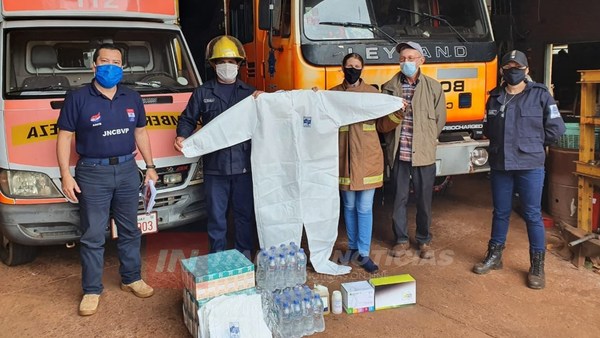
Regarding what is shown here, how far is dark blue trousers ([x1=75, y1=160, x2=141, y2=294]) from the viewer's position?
397cm

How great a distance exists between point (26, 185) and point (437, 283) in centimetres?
339

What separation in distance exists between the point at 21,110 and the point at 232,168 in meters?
1.74

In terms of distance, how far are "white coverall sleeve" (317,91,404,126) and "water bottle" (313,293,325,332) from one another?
152 centimetres

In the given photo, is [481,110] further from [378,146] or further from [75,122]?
[75,122]

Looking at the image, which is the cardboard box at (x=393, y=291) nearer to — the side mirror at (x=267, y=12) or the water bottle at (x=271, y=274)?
the water bottle at (x=271, y=274)

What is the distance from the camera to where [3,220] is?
4359 millimetres

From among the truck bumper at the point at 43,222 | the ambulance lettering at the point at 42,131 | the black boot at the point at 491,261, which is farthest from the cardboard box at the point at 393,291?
the ambulance lettering at the point at 42,131

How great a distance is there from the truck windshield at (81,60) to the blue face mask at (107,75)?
1001mm

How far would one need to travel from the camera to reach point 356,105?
14.9 ft

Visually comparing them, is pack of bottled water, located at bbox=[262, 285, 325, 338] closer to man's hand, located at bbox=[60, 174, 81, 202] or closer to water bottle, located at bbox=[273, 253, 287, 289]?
water bottle, located at bbox=[273, 253, 287, 289]

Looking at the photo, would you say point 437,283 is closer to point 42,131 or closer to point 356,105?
point 356,105

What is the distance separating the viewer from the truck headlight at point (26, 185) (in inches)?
169

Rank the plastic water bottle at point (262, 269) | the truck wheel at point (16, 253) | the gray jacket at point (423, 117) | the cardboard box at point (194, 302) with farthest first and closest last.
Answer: the truck wheel at point (16, 253)
the gray jacket at point (423, 117)
the plastic water bottle at point (262, 269)
the cardboard box at point (194, 302)

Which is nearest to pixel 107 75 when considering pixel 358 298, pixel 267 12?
pixel 267 12
